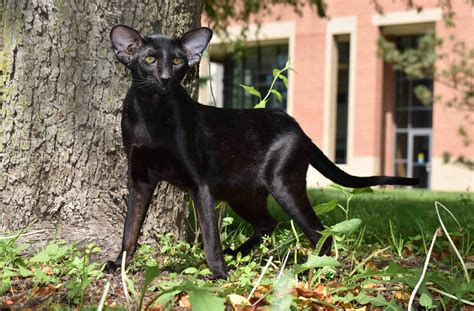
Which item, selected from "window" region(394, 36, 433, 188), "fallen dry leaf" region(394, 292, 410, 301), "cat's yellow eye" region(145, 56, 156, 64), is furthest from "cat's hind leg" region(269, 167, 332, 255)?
"window" region(394, 36, 433, 188)

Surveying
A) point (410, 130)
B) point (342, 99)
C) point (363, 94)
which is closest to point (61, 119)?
point (363, 94)

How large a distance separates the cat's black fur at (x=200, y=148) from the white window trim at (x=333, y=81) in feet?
80.7

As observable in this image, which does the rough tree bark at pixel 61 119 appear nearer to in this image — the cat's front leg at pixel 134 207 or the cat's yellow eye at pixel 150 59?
the cat's front leg at pixel 134 207

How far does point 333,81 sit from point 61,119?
2546cm

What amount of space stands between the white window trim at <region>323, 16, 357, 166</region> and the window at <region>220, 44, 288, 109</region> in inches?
98.1

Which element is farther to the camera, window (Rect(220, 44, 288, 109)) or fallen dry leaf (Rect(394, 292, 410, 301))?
window (Rect(220, 44, 288, 109))

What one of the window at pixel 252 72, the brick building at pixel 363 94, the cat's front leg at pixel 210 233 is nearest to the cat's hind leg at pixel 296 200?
the cat's front leg at pixel 210 233

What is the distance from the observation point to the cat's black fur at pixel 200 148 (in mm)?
3246

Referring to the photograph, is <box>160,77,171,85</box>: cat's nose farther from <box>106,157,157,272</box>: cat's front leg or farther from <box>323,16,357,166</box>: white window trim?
<box>323,16,357,166</box>: white window trim

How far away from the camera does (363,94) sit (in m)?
28.1

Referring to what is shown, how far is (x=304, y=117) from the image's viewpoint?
2923 centimetres

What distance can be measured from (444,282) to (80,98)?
2.24 meters

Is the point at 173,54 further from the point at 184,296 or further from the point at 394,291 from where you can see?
the point at 394,291

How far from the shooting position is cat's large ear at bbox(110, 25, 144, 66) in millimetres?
3225
